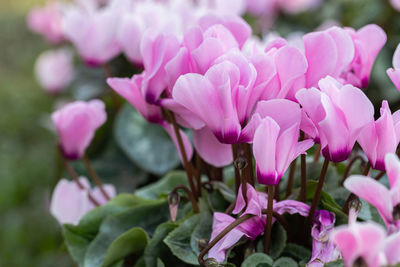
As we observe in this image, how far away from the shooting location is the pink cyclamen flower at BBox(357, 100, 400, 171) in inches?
24.9

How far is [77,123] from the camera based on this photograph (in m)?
0.96

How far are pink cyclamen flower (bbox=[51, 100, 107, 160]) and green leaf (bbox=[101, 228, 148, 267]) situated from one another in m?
0.22

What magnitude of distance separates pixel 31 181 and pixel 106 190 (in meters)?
1.31

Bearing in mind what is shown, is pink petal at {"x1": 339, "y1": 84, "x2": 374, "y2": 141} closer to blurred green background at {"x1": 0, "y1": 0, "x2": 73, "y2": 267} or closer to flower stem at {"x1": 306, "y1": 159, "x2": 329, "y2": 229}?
flower stem at {"x1": 306, "y1": 159, "x2": 329, "y2": 229}

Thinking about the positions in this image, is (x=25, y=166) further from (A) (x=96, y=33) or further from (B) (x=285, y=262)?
(B) (x=285, y=262)

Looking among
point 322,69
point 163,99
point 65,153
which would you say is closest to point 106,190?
point 65,153

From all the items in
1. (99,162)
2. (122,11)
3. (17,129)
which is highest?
(122,11)

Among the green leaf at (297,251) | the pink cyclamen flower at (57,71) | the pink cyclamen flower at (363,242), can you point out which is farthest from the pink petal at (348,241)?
the pink cyclamen flower at (57,71)

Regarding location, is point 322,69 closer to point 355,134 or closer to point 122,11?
point 355,134

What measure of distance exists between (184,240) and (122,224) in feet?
0.49

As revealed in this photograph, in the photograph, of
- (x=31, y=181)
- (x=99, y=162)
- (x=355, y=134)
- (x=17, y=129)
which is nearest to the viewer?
(x=355, y=134)

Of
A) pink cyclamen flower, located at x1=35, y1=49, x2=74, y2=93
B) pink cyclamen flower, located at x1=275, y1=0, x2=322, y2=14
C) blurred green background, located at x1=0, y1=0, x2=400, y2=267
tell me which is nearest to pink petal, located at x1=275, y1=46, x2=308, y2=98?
blurred green background, located at x1=0, y1=0, x2=400, y2=267

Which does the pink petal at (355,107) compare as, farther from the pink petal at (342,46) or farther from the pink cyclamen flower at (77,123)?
the pink cyclamen flower at (77,123)

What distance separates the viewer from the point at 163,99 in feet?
2.51
